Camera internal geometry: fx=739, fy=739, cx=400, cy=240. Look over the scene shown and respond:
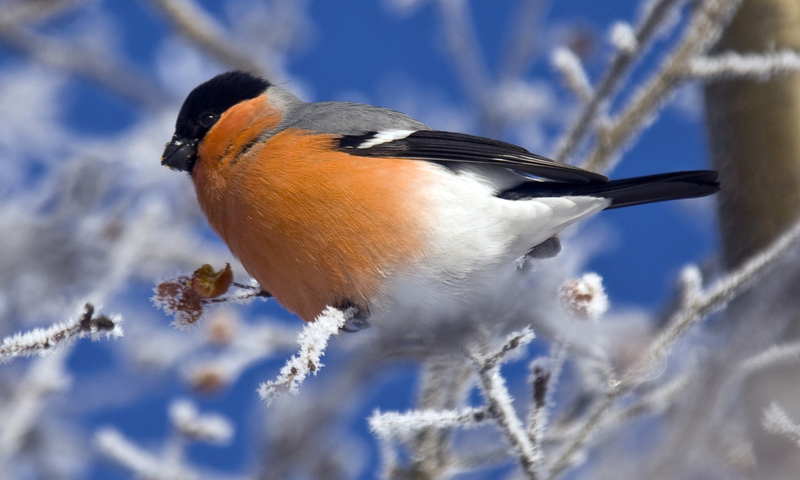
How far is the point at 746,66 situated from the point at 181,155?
1861 millimetres

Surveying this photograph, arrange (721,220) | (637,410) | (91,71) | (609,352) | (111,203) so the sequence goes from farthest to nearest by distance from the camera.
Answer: (91,71), (111,203), (721,220), (637,410), (609,352)

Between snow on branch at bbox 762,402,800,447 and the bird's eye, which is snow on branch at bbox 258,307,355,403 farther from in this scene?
the bird's eye

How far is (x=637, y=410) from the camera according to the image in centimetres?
194

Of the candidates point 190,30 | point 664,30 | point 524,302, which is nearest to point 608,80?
point 664,30

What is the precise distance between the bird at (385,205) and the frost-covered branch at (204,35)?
198cm

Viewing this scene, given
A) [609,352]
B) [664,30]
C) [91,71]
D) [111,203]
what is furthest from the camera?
[91,71]

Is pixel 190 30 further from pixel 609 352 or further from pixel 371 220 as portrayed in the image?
pixel 609 352

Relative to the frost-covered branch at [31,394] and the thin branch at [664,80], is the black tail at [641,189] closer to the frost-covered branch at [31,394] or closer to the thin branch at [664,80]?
the thin branch at [664,80]

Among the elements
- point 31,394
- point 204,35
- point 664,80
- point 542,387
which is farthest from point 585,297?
point 204,35

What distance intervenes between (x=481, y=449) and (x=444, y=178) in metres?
0.79

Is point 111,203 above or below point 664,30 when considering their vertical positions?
above

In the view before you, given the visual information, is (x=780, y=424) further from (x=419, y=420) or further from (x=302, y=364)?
(x=302, y=364)

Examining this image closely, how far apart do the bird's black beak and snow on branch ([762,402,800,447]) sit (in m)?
1.77

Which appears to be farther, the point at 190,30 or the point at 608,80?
the point at 190,30
